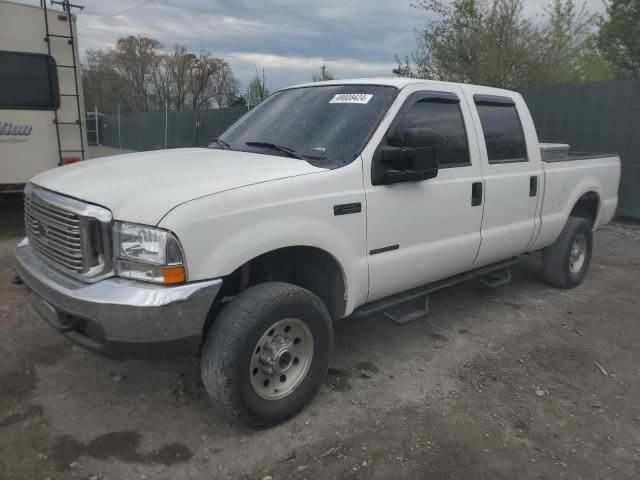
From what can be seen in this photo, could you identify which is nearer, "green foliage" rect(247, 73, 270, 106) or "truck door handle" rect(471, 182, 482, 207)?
"truck door handle" rect(471, 182, 482, 207)

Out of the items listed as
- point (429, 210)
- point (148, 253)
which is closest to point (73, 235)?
point (148, 253)

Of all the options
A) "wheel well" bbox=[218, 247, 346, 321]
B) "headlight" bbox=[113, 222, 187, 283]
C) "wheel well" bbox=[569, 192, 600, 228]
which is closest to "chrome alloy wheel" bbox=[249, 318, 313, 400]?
"wheel well" bbox=[218, 247, 346, 321]

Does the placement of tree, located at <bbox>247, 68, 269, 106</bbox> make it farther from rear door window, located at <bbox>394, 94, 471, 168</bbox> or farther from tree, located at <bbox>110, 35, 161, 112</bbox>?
tree, located at <bbox>110, 35, 161, 112</bbox>

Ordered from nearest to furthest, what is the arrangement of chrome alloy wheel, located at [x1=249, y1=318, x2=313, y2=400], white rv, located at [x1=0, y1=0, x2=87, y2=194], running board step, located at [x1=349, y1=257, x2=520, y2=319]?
1. chrome alloy wheel, located at [x1=249, y1=318, x2=313, y2=400]
2. running board step, located at [x1=349, y1=257, x2=520, y2=319]
3. white rv, located at [x1=0, y1=0, x2=87, y2=194]

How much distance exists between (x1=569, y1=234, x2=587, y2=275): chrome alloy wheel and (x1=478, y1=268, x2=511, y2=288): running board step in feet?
3.04

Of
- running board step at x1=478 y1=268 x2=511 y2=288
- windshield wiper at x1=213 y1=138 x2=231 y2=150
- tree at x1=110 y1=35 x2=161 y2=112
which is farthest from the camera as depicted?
tree at x1=110 y1=35 x2=161 y2=112

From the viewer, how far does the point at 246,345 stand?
8.91ft

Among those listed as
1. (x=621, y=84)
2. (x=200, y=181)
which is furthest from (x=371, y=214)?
(x=621, y=84)

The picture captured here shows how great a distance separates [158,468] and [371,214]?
75.4 inches

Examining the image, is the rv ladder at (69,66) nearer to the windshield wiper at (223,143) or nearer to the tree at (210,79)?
the windshield wiper at (223,143)

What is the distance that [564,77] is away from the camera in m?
13.7

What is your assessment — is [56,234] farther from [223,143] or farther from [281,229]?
[223,143]

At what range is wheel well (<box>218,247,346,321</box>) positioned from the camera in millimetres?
3207

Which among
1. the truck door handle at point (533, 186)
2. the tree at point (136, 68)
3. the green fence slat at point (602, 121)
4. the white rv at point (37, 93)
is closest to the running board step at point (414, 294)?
the truck door handle at point (533, 186)
